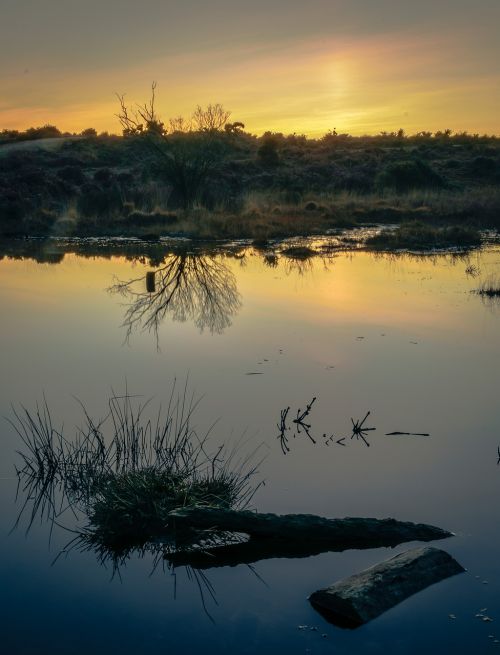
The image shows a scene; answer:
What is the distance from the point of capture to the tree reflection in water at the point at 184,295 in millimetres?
13961

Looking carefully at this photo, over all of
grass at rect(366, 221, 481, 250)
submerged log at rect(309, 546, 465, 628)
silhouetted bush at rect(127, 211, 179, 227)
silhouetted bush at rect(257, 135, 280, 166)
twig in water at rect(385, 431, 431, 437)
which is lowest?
submerged log at rect(309, 546, 465, 628)

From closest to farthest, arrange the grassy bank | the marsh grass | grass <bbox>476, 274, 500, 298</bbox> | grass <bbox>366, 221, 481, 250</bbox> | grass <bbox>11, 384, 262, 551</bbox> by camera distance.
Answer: grass <bbox>11, 384, 262, 551</bbox> < the marsh grass < grass <bbox>476, 274, 500, 298</bbox> < grass <bbox>366, 221, 481, 250</bbox> < the grassy bank

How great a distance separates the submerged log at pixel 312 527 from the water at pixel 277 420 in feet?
0.33

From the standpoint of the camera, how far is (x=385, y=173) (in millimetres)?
38406

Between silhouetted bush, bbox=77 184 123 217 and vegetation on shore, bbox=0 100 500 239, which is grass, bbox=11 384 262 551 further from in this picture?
silhouetted bush, bbox=77 184 123 217

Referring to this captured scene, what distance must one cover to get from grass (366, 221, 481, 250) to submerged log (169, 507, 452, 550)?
58.3 ft

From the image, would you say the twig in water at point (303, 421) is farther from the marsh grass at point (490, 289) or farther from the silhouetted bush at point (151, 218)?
the silhouetted bush at point (151, 218)

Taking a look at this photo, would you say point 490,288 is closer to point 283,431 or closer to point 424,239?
point 424,239

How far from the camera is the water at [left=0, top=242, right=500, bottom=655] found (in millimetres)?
4906

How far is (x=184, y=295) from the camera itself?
16484 mm

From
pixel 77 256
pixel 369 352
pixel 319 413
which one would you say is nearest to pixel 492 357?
pixel 369 352

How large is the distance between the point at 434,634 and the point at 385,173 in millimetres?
35066

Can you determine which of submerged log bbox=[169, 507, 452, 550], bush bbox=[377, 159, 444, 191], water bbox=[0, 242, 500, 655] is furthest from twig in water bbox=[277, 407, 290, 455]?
bush bbox=[377, 159, 444, 191]

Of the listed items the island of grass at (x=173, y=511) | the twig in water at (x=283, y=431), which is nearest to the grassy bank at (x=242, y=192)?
the twig in water at (x=283, y=431)
